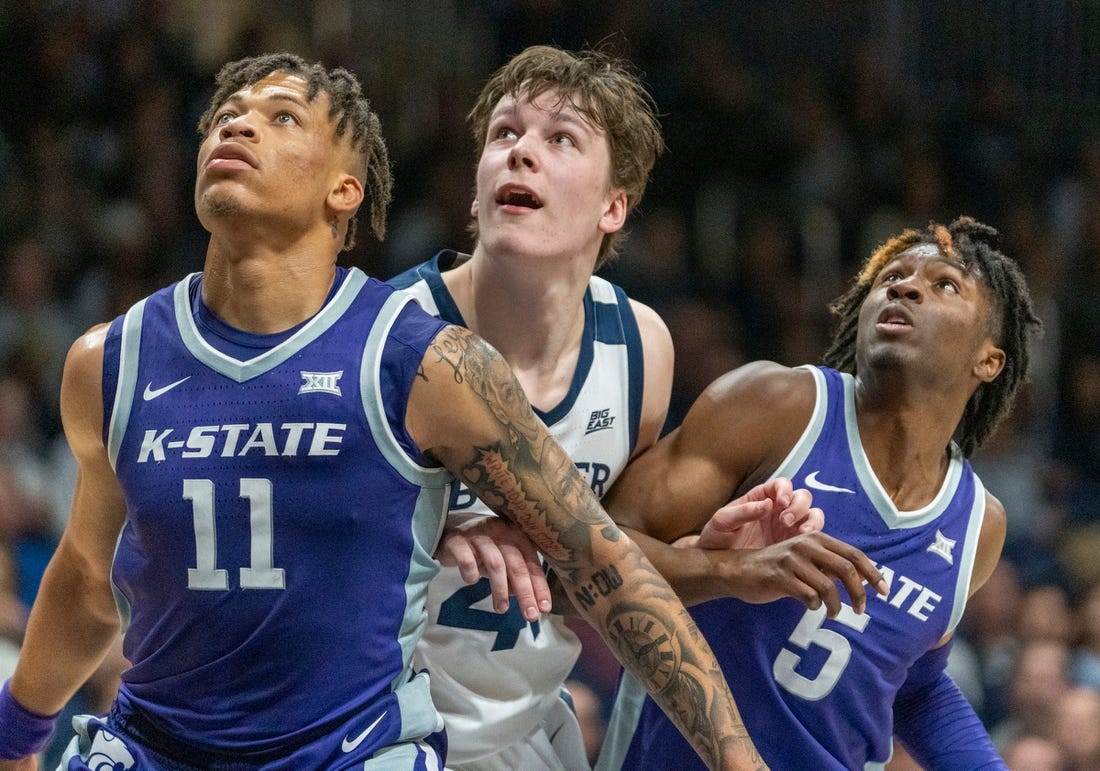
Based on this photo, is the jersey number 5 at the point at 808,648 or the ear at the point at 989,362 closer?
the jersey number 5 at the point at 808,648

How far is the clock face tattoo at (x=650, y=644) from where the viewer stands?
2686 mm

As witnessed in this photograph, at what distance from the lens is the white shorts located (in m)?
3.54

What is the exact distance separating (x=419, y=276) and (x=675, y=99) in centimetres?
472

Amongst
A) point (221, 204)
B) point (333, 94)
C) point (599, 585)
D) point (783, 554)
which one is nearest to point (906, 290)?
point (783, 554)

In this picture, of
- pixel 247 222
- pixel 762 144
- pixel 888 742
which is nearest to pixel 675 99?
pixel 762 144

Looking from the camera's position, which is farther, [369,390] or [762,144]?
[762,144]

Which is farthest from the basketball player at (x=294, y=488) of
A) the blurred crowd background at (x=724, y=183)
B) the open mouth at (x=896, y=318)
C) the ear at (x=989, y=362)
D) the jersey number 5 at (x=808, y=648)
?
the blurred crowd background at (x=724, y=183)

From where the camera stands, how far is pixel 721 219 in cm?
775

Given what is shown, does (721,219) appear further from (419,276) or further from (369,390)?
(369,390)

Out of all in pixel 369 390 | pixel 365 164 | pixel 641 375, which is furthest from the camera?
pixel 641 375

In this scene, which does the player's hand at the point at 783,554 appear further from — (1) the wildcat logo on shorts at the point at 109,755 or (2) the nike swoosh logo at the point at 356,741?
(1) the wildcat logo on shorts at the point at 109,755

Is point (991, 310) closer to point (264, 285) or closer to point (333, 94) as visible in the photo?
point (333, 94)

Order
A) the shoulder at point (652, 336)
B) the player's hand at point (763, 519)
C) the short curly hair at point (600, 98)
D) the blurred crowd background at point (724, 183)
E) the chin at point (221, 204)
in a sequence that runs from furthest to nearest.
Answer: the blurred crowd background at point (724, 183) < the shoulder at point (652, 336) < the short curly hair at point (600, 98) < the player's hand at point (763, 519) < the chin at point (221, 204)

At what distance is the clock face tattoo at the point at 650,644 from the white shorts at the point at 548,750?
94cm
